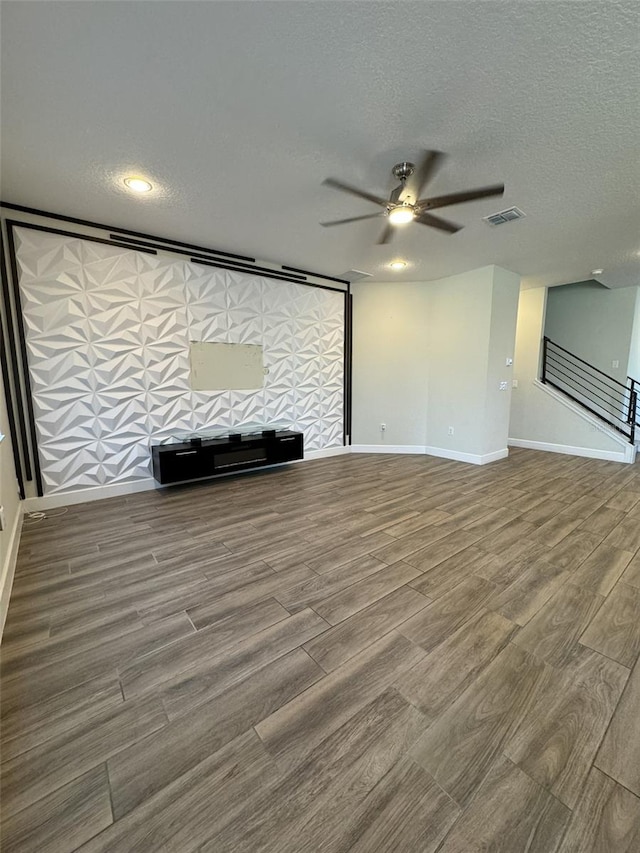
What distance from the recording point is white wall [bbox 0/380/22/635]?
6.55 ft

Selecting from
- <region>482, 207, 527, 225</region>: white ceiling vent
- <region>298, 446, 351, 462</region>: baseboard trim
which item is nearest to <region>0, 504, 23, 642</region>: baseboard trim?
<region>298, 446, 351, 462</region>: baseboard trim

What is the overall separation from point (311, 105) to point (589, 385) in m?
7.43

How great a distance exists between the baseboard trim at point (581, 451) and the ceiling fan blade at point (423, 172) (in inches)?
207

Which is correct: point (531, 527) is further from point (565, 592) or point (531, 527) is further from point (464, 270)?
point (464, 270)

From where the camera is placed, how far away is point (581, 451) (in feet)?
18.7

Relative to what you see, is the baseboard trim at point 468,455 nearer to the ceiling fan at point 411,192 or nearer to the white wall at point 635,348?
the white wall at point 635,348

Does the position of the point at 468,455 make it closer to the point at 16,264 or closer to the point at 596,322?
the point at 596,322

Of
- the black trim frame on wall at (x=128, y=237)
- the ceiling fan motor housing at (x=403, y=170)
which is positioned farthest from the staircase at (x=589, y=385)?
the black trim frame on wall at (x=128, y=237)

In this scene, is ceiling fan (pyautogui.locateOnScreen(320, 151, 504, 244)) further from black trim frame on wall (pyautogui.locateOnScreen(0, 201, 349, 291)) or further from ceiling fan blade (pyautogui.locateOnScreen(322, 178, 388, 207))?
black trim frame on wall (pyautogui.locateOnScreen(0, 201, 349, 291))

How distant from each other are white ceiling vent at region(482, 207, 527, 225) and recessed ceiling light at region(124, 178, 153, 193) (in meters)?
3.06

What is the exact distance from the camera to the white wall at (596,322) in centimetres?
629

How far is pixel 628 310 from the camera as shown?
621 centimetres

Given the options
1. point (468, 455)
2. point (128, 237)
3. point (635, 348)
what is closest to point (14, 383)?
point (128, 237)

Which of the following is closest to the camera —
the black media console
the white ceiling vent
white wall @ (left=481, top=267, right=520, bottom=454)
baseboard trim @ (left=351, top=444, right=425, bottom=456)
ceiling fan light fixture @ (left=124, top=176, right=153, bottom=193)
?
ceiling fan light fixture @ (left=124, top=176, right=153, bottom=193)
